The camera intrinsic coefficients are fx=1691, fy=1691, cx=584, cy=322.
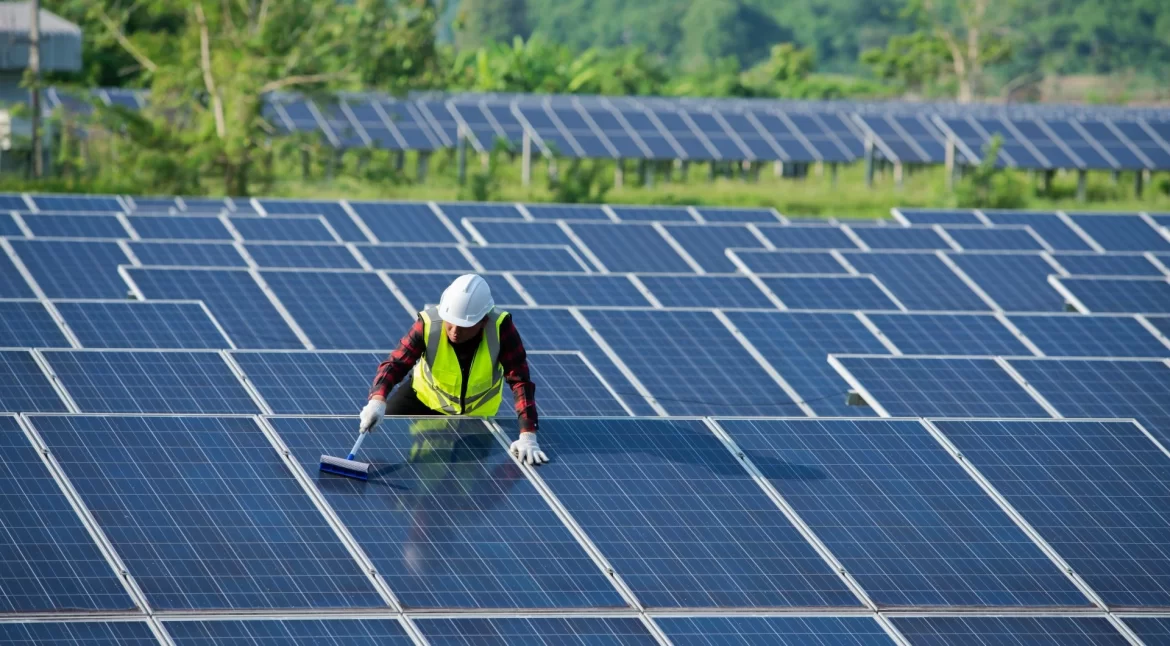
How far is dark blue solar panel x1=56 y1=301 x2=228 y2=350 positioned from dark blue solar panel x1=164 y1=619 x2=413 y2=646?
795 cm

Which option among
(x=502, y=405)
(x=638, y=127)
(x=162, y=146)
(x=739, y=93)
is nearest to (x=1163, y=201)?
(x=638, y=127)

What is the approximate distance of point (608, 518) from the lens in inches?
395

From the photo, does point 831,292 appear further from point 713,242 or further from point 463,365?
point 463,365

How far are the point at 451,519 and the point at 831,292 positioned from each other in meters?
11.2

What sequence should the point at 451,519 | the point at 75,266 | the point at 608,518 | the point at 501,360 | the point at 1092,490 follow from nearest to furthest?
the point at 451,519, the point at 608,518, the point at 1092,490, the point at 501,360, the point at 75,266

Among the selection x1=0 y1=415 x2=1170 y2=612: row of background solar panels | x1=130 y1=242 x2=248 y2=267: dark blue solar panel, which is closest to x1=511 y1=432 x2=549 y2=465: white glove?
x1=0 y1=415 x2=1170 y2=612: row of background solar panels

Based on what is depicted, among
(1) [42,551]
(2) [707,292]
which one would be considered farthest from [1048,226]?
(1) [42,551]

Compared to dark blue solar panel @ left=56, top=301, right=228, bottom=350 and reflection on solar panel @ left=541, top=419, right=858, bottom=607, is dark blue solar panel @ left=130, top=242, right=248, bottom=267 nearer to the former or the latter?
dark blue solar panel @ left=56, top=301, right=228, bottom=350

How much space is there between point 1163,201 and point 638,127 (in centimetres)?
1605

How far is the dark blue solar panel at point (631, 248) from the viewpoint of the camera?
22438mm

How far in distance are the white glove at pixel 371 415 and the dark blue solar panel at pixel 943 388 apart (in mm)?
5319

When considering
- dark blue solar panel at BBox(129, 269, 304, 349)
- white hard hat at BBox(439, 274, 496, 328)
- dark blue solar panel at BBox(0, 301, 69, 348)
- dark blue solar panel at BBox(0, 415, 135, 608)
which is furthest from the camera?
dark blue solar panel at BBox(129, 269, 304, 349)

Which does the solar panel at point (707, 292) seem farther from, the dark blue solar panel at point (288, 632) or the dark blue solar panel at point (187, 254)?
the dark blue solar panel at point (288, 632)

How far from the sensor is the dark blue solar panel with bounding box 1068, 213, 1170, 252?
975 inches
